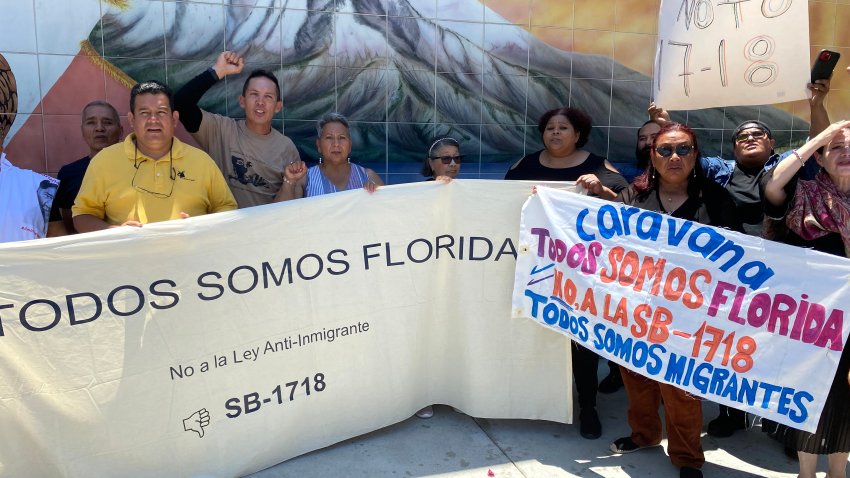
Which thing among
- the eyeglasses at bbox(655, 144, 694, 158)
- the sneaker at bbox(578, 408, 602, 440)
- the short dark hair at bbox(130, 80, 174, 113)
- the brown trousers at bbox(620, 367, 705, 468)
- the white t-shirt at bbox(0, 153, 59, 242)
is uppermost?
the short dark hair at bbox(130, 80, 174, 113)

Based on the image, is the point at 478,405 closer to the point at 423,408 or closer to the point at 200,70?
the point at 423,408

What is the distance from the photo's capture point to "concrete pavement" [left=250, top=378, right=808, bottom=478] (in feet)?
10.4

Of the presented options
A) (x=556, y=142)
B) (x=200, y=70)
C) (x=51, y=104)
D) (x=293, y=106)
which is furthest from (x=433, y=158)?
(x=51, y=104)

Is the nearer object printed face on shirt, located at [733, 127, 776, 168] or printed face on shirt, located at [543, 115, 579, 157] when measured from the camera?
printed face on shirt, located at [733, 127, 776, 168]

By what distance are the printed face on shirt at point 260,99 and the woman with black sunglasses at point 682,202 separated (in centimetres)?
212

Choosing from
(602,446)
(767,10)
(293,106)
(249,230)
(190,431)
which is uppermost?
(767,10)

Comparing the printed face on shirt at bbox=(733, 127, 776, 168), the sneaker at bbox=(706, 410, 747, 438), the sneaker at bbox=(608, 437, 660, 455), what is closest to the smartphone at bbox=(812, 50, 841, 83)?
the printed face on shirt at bbox=(733, 127, 776, 168)

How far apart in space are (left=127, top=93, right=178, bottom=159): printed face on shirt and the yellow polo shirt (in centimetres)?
5

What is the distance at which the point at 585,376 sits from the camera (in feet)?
12.1

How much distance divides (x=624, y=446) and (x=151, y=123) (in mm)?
2931

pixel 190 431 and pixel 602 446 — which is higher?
pixel 190 431

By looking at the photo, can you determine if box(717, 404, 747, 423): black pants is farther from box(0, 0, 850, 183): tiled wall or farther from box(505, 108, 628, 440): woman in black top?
box(0, 0, 850, 183): tiled wall

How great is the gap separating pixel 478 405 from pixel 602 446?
707mm

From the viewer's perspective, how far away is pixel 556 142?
3.88 metres
